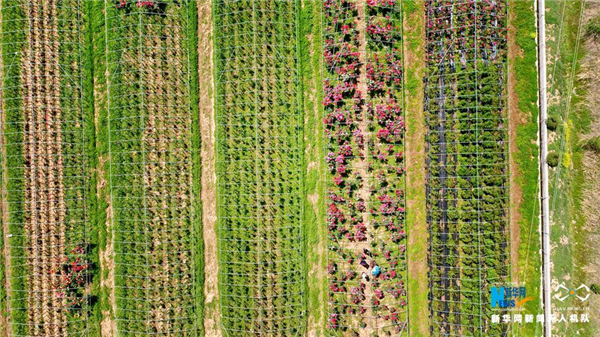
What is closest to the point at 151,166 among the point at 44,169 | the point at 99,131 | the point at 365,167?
the point at 99,131

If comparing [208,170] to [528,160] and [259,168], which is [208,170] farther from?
[528,160]

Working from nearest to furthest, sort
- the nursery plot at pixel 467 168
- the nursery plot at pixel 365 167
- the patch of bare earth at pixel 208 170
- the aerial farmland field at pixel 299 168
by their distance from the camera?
the nursery plot at pixel 467 168
the aerial farmland field at pixel 299 168
the nursery plot at pixel 365 167
the patch of bare earth at pixel 208 170

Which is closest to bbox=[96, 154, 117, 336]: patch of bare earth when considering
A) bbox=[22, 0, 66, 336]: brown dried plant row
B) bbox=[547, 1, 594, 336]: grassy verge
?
bbox=[22, 0, 66, 336]: brown dried plant row

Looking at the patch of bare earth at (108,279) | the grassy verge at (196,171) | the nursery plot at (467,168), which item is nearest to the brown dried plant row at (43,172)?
the patch of bare earth at (108,279)

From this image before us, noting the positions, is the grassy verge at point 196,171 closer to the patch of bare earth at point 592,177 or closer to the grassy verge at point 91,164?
the grassy verge at point 91,164

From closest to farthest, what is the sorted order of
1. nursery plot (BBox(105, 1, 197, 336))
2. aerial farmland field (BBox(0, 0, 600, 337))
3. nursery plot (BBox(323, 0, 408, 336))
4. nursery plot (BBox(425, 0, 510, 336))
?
nursery plot (BBox(425, 0, 510, 336)) → aerial farmland field (BBox(0, 0, 600, 337)) → nursery plot (BBox(323, 0, 408, 336)) → nursery plot (BBox(105, 1, 197, 336))

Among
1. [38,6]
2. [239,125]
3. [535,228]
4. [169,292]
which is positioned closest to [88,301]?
[169,292]

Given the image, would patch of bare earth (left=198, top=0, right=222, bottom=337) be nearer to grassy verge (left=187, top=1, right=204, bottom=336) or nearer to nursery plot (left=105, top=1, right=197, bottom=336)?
grassy verge (left=187, top=1, right=204, bottom=336)
